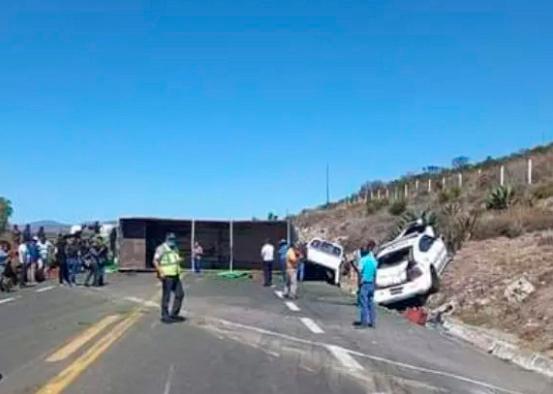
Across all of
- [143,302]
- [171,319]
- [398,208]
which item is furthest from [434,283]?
[398,208]

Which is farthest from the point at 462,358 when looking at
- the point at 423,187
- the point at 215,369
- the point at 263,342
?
the point at 423,187

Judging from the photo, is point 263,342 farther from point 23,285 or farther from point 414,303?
point 23,285

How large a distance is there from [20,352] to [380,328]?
25.6ft

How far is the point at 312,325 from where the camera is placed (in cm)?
1870

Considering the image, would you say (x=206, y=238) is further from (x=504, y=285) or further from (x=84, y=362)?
(x=84, y=362)

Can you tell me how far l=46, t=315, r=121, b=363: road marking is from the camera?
504 inches

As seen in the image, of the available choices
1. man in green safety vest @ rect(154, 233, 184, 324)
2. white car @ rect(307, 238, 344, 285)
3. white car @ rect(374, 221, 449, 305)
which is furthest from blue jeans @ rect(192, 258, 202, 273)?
man in green safety vest @ rect(154, 233, 184, 324)

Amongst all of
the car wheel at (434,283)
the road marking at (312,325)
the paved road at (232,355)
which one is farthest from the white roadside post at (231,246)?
the road marking at (312,325)

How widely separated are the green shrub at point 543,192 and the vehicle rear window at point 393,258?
16.6 m

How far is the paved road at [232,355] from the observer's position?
1082 cm

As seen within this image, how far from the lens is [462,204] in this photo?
49.8m

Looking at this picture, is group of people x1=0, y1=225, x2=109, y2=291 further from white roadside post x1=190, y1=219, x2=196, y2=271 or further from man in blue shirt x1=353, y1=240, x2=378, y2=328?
man in blue shirt x1=353, y1=240, x2=378, y2=328

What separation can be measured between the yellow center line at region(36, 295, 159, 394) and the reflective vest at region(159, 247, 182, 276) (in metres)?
1.18

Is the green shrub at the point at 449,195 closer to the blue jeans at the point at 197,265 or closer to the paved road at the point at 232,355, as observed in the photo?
the blue jeans at the point at 197,265
